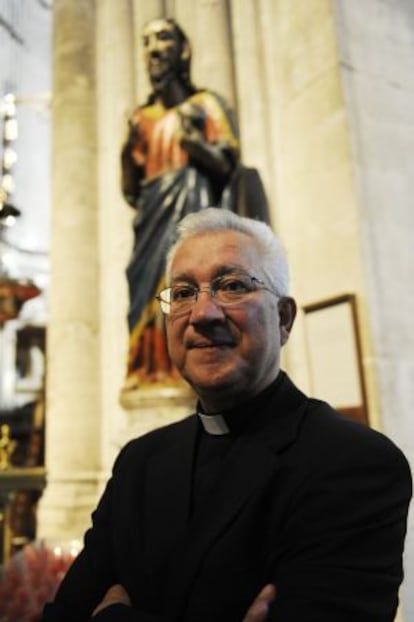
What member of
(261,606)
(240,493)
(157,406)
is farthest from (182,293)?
(157,406)

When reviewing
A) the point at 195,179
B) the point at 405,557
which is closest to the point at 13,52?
the point at 195,179

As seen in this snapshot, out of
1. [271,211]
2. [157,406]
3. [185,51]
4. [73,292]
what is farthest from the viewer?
[73,292]

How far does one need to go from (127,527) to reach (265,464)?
0.30 metres

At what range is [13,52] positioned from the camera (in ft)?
28.7

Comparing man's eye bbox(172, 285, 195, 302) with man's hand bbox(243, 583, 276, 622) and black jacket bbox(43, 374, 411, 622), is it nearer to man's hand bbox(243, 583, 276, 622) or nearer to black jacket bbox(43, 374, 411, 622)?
black jacket bbox(43, 374, 411, 622)

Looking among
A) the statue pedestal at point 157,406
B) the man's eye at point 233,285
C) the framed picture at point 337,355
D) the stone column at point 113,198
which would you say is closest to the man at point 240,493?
the man's eye at point 233,285

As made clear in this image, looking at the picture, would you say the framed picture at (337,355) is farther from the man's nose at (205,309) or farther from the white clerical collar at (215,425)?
the man's nose at (205,309)

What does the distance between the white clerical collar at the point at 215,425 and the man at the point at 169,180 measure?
5.92 ft

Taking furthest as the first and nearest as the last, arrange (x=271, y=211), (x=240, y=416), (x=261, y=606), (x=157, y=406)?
(x=271, y=211), (x=157, y=406), (x=240, y=416), (x=261, y=606)

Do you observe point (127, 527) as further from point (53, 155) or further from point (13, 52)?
point (13, 52)

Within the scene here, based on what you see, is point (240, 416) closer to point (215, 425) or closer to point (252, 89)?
point (215, 425)

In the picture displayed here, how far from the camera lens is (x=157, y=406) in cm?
288

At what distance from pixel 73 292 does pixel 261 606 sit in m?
3.46

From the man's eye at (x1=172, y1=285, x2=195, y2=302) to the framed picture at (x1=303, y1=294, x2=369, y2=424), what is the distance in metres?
1.44
